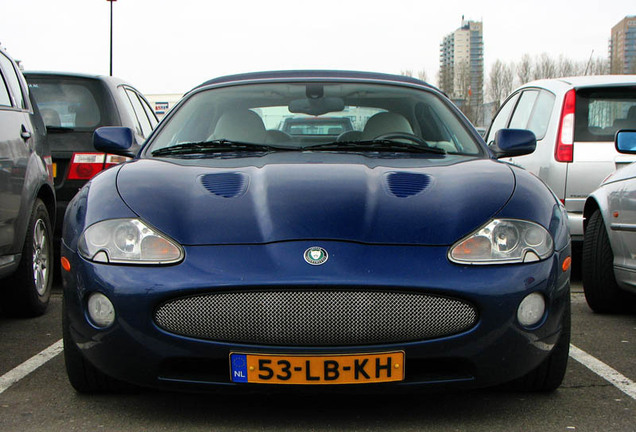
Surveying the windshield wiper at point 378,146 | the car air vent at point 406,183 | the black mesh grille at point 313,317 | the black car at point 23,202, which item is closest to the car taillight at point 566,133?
the windshield wiper at point 378,146

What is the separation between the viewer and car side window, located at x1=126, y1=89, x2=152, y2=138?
8.09 meters

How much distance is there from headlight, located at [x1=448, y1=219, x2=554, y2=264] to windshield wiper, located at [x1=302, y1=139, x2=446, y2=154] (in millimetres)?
964

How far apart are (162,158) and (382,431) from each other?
5.26ft

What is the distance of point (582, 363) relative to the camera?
3.99 meters

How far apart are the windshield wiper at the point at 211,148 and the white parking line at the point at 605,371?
1.73 meters

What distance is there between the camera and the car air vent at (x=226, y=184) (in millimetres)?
3262

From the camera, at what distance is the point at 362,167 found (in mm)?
3547

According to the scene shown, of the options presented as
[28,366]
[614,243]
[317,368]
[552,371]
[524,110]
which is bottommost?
[28,366]

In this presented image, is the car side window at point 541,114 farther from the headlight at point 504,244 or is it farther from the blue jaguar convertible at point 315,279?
the headlight at point 504,244

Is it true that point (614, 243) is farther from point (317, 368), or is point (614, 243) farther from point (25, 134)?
point (25, 134)

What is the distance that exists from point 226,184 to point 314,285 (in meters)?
0.72

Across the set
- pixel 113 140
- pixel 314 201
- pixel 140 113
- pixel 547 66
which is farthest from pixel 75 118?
pixel 547 66

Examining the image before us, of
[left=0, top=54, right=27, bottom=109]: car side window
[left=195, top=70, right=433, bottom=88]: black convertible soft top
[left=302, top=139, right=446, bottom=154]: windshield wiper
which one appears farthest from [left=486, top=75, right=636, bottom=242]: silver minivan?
[left=0, top=54, right=27, bottom=109]: car side window

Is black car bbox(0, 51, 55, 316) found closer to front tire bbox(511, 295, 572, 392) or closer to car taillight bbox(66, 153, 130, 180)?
car taillight bbox(66, 153, 130, 180)
